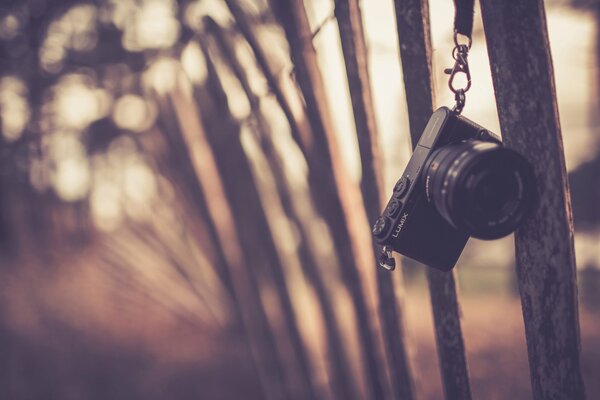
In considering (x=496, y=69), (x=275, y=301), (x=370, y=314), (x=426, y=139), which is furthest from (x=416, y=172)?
(x=275, y=301)

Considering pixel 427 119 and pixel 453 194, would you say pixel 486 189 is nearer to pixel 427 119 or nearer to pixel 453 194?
pixel 453 194

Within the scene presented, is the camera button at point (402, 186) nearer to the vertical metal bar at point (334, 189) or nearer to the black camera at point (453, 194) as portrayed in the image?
the black camera at point (453, 194)

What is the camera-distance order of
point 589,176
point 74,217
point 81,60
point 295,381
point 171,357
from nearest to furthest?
point 295,381, point 81,60, point 171,357, point 74,217, point 589,176

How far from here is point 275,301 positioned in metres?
2.06

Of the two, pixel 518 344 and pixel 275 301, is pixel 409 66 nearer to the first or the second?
pixel 275 301

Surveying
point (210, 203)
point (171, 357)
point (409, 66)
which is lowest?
point (171, 357)

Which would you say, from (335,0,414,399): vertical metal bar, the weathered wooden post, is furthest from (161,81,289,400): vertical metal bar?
the weathered wooden post

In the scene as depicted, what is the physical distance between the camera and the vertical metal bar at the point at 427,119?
0.69 meters

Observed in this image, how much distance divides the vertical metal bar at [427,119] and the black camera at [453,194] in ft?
0.29

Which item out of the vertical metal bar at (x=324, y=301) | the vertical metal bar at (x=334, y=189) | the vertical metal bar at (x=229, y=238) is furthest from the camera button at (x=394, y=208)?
the vertical metal bar at (x=229, y=238)

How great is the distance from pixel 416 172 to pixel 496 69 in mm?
172

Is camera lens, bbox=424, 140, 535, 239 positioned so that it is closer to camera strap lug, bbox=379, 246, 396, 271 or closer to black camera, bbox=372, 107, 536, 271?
black camera, bbox=372, 107, 536, 271

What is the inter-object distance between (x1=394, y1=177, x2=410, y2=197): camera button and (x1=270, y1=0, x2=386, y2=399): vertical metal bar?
0.38 m

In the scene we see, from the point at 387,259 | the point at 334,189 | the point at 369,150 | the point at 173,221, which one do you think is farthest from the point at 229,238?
the point at 173,221
